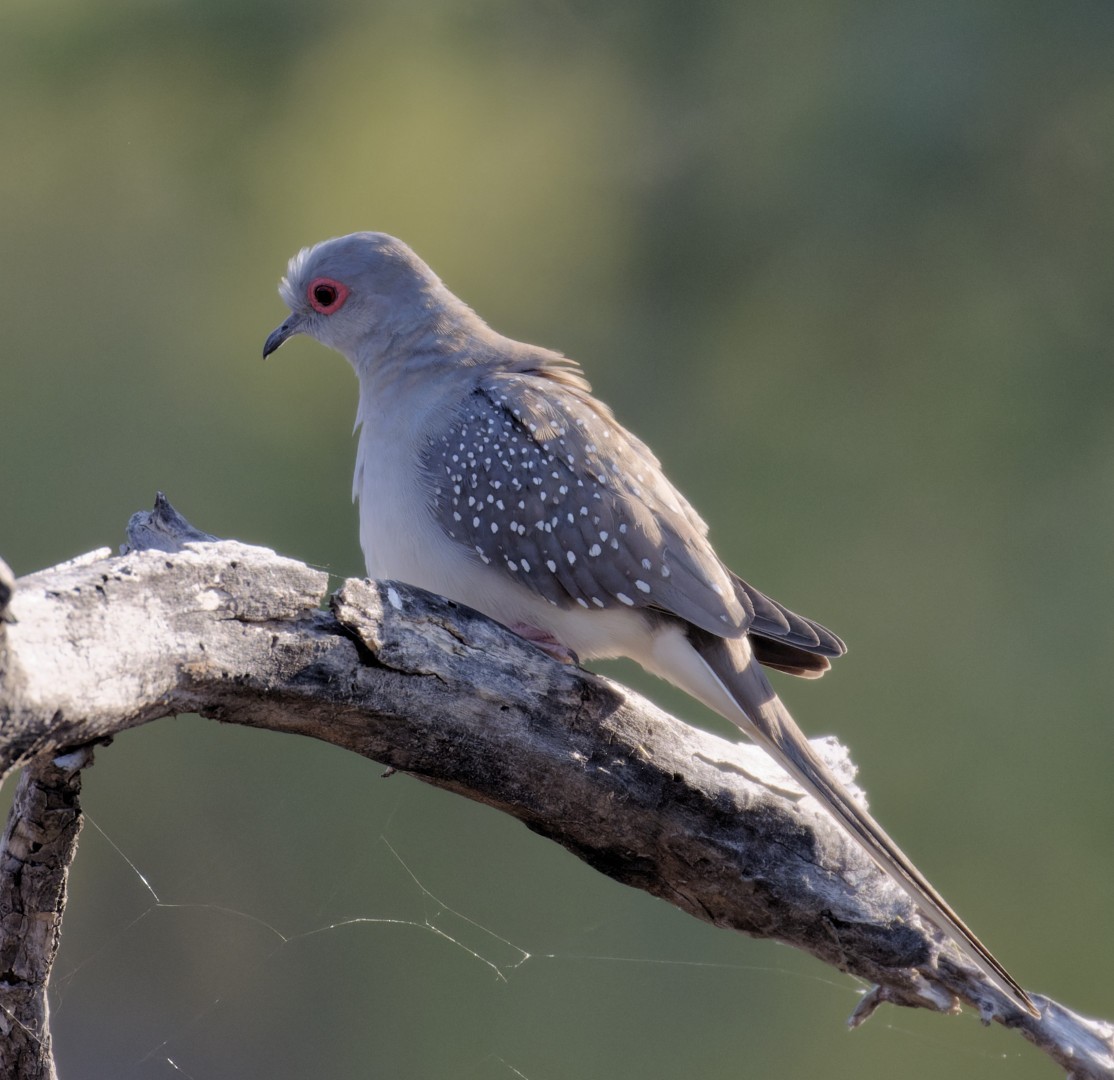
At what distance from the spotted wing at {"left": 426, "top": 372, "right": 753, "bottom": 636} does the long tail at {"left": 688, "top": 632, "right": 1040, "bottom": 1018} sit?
10 centimetres

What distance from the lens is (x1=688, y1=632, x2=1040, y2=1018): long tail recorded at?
2.06 meters

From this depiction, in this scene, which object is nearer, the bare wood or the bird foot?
the bare wood

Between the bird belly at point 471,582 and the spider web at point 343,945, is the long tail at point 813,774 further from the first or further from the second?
the spider web at point 343,945

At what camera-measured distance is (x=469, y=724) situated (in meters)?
2.00

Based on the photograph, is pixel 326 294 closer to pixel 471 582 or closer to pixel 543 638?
pixel 471 582

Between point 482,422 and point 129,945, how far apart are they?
389 cm

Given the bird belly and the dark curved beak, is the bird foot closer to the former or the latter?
the bird belly

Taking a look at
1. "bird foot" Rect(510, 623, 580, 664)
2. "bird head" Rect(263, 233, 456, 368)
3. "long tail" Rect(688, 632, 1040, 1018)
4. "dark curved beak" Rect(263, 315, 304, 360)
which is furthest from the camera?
"dark curved beak" Rect(263, 315, 304, 360)

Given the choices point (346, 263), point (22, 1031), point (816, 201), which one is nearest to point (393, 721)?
point (22, 1031)

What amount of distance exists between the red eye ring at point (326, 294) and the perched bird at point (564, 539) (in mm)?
339

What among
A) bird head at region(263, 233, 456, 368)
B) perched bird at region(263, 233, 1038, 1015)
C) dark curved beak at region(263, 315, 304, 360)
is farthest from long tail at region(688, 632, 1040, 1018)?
dark curved beak at region(263, 315, 304, 360)

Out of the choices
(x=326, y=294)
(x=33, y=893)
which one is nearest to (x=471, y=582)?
(x=326, y=294)

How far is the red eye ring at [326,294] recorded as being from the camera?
3.04 m

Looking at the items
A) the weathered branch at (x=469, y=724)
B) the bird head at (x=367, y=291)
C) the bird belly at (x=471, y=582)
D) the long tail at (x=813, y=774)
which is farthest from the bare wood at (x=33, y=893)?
the bird head at (x=367, y=291)
